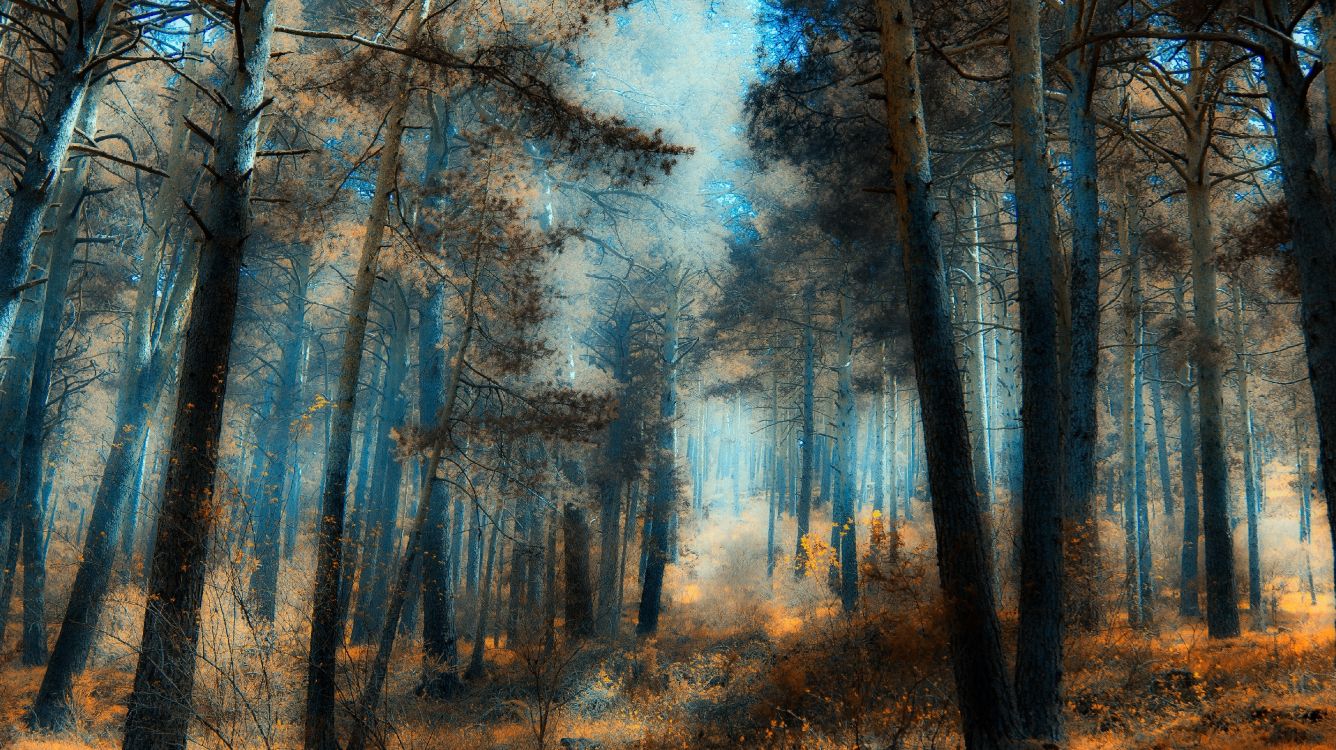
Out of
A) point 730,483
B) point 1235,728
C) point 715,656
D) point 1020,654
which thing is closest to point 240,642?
point 715,656

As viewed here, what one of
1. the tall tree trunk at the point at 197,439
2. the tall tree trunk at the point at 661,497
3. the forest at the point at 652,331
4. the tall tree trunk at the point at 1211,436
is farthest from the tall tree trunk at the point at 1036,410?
the tall tree trunk at the point at 661,497

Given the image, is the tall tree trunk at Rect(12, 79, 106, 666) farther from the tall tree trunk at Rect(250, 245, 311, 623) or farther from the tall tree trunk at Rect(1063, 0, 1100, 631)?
the tall tree trunk at Rect(1063, 0, 1100, 631)

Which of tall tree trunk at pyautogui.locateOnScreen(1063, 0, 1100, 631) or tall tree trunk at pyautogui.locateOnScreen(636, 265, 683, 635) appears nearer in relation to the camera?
tall tree trunk at pyautogui.locateOnScreen(1063, 0, 1100, 631)

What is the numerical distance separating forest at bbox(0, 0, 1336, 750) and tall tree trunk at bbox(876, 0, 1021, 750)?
0.03m

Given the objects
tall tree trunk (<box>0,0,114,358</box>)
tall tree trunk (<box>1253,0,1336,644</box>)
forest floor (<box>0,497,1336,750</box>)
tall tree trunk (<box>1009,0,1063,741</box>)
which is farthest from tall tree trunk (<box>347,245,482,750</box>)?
tall tree trunk (<box>1253,0,1336,644</box>)

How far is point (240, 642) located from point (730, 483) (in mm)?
46223

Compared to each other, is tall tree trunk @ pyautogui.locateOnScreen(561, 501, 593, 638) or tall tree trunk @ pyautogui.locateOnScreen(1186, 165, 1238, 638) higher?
tall tree trunk @ pyautogui.locateOnScreen(1186, 165, 1238, 638)

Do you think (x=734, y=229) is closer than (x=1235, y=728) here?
No

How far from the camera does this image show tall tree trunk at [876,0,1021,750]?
5.77m

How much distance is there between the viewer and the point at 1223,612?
36.7 feet

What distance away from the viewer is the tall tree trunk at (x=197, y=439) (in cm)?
618

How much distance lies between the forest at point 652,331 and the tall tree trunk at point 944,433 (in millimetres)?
32

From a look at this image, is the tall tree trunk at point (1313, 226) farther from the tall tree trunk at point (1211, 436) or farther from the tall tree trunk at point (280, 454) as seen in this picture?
the tall tree trunk at point (280, 454)

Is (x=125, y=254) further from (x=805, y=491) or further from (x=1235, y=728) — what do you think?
(x=1235, y=728)
